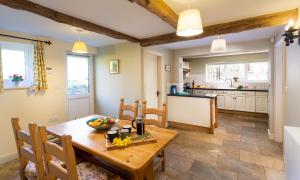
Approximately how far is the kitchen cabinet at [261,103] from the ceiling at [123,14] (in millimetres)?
2705

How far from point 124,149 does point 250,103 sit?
509cm

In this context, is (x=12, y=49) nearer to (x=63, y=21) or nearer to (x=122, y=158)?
(x=63, y=21)

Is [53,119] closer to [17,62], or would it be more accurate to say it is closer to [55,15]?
[17,62]

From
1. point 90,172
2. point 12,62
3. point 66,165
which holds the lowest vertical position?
point 90,172

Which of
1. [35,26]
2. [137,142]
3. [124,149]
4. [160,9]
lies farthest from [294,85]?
[35,26]

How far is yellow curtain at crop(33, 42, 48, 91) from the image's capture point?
2.83 metres

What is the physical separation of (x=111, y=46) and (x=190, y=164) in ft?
10.1

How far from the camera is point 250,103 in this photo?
5023 mm

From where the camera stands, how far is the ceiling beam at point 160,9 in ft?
5.12

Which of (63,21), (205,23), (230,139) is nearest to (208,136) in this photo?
(230,139)

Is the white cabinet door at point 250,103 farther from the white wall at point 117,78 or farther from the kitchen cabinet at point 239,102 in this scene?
the white wall at point 117,78

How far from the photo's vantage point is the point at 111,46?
3.78 meters

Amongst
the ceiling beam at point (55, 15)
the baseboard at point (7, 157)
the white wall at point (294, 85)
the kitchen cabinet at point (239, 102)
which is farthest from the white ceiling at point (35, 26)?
the kitchen cabinet at point (239, 102)

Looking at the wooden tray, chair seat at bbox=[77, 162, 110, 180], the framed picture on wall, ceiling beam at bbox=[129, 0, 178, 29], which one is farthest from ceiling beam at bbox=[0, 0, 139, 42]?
chair seat at bbox=[77, 162, 110, 180]
